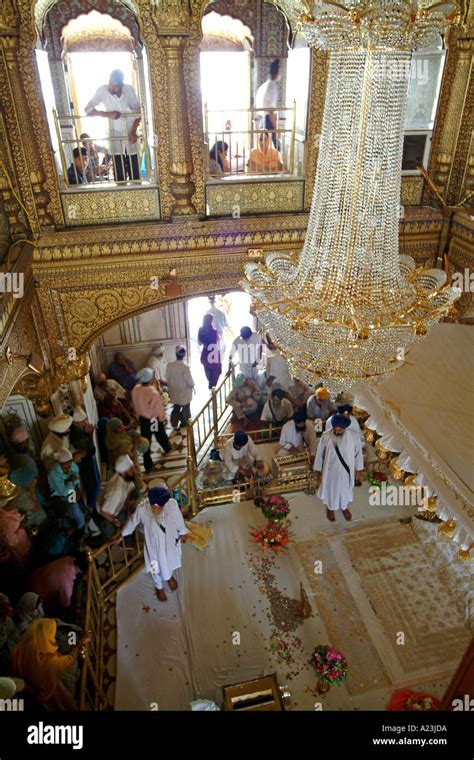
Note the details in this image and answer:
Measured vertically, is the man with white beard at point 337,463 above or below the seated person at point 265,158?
below

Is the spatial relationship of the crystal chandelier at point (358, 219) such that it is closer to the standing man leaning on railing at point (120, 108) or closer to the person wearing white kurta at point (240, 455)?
the person wearing white kurta at point (240, 455)

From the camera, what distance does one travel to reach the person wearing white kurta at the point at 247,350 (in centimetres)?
728

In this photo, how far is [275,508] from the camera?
543cm

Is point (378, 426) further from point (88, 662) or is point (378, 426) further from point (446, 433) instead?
point (88, 662)

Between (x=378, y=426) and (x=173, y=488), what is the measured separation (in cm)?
219

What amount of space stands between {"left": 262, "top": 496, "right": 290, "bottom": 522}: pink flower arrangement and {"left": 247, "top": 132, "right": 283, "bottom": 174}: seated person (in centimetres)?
383

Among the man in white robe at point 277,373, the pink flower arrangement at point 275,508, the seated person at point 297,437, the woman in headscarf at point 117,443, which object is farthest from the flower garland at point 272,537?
the man in white robe at point 277,373

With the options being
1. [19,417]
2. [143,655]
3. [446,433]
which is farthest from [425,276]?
[19,417]

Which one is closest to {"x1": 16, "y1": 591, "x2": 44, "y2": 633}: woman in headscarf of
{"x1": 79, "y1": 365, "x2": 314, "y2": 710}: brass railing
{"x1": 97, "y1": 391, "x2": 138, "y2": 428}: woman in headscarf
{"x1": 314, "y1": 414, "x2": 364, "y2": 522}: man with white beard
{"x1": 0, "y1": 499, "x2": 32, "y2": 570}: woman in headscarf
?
{"x1": 79, "y1": 365, "x2": 314, "y2": 710}: brass railing

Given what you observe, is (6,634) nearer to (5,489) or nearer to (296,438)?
(5,489)

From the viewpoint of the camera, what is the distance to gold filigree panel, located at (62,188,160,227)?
5.21m

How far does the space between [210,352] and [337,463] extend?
3104mm

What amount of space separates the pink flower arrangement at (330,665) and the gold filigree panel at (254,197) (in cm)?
423

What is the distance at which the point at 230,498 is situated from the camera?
18.6 feet
